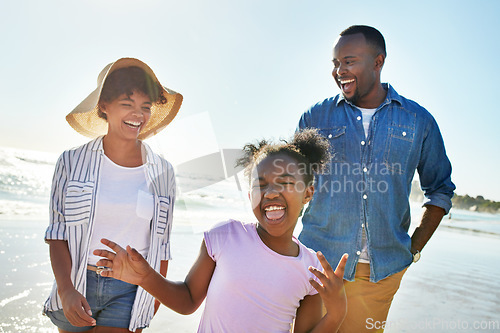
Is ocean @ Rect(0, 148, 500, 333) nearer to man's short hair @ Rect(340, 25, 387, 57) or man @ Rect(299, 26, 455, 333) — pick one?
man @ Rect(299, 26, 455, 333)

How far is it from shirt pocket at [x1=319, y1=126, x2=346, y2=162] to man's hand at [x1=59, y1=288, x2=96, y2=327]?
185 centimetres

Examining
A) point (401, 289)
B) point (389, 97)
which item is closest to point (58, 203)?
point (389, 97)

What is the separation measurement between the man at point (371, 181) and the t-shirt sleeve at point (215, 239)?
0.99 m

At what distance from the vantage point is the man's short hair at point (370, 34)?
2953mm

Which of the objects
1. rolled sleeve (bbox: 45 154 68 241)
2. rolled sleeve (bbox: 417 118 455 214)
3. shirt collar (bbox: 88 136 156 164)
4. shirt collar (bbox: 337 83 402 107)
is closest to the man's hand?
rolled sleeve (bbox: 45 154 68 241)

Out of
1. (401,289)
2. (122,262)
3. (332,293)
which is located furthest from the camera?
(401,289)

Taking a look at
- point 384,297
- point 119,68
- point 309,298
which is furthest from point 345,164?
point 119,68

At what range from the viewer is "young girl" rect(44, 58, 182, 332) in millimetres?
2375

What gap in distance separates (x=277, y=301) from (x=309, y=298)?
0.19 metres

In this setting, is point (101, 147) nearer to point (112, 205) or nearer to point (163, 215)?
point (112, 205)

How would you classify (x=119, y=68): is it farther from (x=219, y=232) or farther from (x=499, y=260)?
(x=499, y=260)

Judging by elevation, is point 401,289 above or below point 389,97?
below

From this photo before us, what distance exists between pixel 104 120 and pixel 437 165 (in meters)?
2.49

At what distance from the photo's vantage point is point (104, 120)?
2.92 metres
